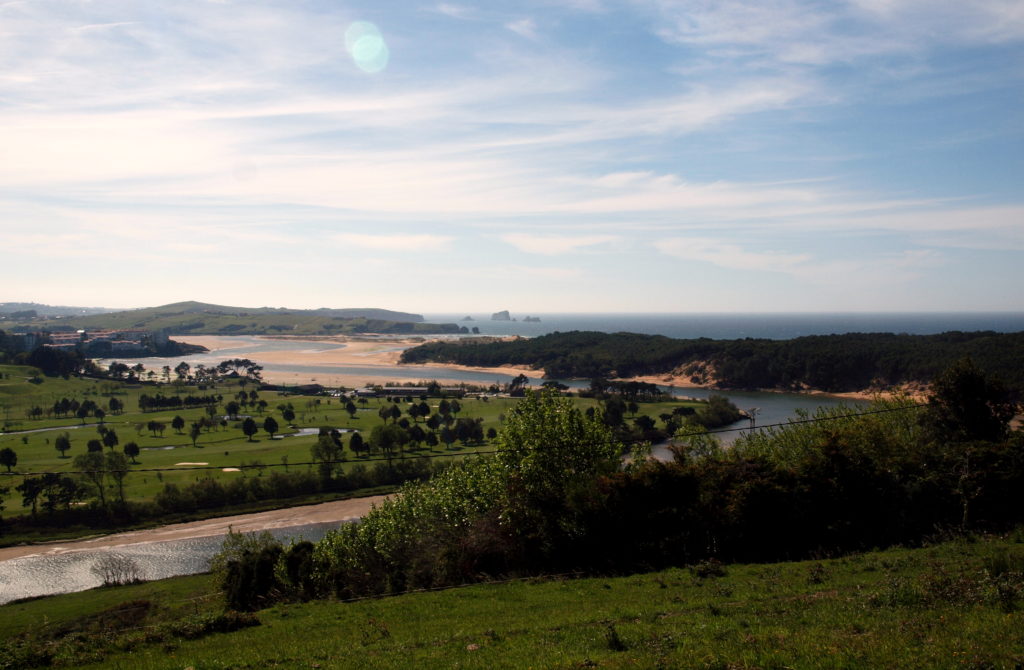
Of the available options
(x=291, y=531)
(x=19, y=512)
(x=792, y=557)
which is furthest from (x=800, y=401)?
(x=19, y=512)

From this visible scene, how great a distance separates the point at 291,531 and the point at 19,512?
20943mm

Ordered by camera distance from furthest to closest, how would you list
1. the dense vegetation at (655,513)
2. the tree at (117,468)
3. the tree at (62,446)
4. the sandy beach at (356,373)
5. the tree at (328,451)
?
the sandy beach at (356,373) < the tree at (62,446) < the tree at (328,451) < the tree at (117,468) < the dense vegetation at (655,513)

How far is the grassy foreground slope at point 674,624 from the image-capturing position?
8.79 m

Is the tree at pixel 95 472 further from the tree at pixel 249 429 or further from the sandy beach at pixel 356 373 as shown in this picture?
the sandy beach at pixel 356 373

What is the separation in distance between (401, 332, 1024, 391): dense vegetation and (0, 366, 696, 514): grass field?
1124 inches

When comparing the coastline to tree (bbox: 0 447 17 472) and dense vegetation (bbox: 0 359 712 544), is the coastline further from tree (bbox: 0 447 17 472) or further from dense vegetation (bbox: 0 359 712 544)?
tree (bbox: 0 447 17 472)

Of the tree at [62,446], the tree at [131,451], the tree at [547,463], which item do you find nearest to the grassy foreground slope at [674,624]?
the tree at [547,463]

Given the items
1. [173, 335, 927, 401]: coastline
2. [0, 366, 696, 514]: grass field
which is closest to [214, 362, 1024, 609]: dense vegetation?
[0, 366, 696, 514]: grass field

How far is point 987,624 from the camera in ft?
29.5

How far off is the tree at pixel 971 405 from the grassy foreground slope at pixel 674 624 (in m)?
11.1

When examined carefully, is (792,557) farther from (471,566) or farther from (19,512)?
(19,512)

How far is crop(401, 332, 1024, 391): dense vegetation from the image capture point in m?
87.1

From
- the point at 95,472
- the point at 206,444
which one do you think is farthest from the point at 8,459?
the point at 206,444

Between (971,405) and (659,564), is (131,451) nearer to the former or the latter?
(659,564)
